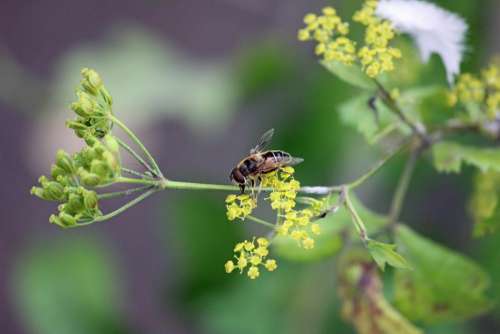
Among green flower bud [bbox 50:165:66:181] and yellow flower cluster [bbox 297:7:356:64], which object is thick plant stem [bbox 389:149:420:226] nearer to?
yellow flower cluster [bbox 297:7:356:64]

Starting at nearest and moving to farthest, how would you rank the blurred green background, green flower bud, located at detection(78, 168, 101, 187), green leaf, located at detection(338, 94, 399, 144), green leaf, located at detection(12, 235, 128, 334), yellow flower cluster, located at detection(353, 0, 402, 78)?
1. green flower bud, located at detection(78, 168, 101, 187)
2. yellow flower cluster, located at detection(353, 0, 402, 78)
3. green leaf, located at detection(338, 94, 399, 144)
4. the blurred green background
5. green leaf, located at detection(12, 235, 128, 334)

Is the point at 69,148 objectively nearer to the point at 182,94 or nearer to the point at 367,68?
the point at 182,94

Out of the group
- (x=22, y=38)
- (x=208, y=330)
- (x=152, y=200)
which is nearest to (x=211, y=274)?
(x=208, y=330)

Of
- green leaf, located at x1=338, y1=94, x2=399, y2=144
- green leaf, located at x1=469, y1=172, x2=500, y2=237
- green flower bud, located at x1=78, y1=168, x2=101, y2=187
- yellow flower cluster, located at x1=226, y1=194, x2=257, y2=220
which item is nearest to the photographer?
green flower bud, located at x1=78, y1=168, x2=101, y2=187

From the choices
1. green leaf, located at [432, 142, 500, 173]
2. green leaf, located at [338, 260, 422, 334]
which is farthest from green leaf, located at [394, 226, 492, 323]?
green leaf, located at [432, 142, 500, 173]

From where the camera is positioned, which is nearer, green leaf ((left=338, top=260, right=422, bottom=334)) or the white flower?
the white flower

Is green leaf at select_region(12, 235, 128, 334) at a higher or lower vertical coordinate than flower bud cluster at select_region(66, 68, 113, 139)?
lower
